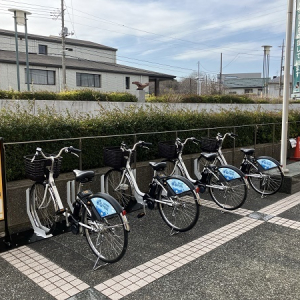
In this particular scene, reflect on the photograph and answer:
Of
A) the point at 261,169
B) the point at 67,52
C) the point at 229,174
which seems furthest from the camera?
the point at 67,52

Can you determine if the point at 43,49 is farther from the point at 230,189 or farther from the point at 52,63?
the point at 230,189

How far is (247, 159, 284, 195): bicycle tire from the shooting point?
5.65m

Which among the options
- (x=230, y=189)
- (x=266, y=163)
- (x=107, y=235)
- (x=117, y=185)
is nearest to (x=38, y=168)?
(x=107, y=235)

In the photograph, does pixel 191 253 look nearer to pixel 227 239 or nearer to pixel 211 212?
pixel 227 239

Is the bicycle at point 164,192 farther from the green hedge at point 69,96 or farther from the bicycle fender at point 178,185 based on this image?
the green hedge at point 69,96

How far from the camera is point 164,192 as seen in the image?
13.4ft

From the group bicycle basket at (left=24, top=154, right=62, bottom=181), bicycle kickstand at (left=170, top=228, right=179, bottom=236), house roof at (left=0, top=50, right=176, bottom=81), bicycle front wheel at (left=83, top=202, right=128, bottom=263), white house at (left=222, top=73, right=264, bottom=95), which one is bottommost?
bicycle kickstand at (left=170, top=228, right=179, bottom=236)

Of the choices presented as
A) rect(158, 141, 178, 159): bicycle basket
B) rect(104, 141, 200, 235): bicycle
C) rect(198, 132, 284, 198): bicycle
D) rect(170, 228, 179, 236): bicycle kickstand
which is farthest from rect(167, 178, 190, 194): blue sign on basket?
rect(198, 132, 284, 198): bicycle

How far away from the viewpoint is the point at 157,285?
282 centimetres

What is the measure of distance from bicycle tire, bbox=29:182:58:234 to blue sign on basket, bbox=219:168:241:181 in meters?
2.52

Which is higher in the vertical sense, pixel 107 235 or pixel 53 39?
pixel 53 39

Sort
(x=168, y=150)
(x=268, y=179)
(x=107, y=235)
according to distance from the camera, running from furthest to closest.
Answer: (x=268, y=179)
(x=168, y=150)
(x=107, y=235)

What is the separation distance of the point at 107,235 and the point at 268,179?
3.62 metres

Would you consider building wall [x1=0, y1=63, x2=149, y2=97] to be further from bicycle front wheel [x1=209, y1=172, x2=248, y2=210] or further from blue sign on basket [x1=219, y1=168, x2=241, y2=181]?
blue sign on basket [x1=219, y1=168, x2=241, y2=181]
